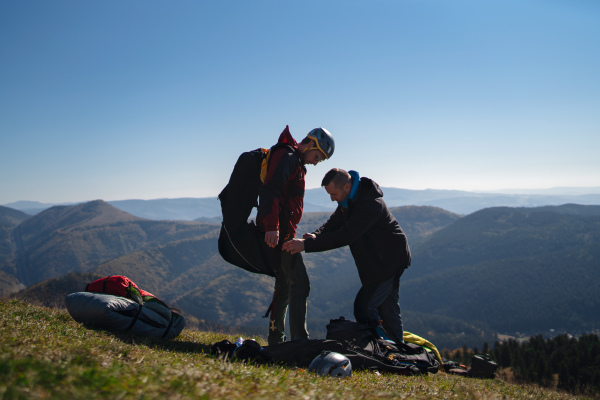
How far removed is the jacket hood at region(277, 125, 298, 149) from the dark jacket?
1763mm

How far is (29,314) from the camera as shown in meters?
7.37

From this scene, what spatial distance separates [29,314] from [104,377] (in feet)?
19.1

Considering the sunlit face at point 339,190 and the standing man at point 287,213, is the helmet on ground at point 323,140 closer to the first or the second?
the standing man at point 287,213

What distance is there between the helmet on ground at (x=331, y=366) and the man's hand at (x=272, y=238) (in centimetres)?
221

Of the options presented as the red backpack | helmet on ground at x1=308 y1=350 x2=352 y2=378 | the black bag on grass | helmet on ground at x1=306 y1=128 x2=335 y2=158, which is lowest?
the black bag on grass

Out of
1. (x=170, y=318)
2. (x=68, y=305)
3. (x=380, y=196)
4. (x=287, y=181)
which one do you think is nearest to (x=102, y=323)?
(x=68, y=305)

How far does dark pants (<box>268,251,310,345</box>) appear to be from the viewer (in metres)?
7.47

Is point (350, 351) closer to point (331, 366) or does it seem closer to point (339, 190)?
point (331, 366)

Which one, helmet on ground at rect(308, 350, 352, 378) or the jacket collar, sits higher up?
the jacket collar

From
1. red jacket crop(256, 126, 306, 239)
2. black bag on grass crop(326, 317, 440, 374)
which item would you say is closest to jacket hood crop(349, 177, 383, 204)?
red jacket crop(256, 126, 306, 239)

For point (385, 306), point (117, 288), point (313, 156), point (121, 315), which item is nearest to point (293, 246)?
point (313, 156)

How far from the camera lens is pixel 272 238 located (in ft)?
23.4

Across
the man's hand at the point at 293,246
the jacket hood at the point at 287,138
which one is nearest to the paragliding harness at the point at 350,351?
the man's hand at the point at 293,246

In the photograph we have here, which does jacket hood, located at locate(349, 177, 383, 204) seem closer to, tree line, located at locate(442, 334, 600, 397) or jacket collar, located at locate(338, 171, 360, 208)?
jacket collar, located at locate(338, 171, 360, 208)
